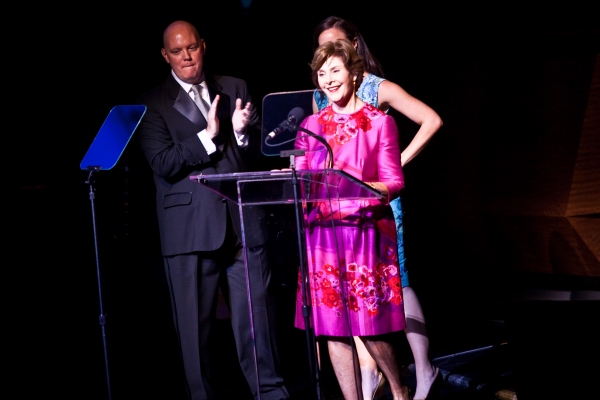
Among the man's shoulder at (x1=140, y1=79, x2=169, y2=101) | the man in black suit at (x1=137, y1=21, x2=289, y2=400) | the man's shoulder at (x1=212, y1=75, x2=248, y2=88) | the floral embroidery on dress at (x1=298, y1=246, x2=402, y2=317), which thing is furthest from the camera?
the man's shoulder at (x1=212, y1=75, x2=248, y2=88)

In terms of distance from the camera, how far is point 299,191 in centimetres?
254

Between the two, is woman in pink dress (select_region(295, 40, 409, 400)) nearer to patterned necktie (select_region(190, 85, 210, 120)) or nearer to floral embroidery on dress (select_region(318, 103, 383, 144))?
floral embroidery on dress (select_region(318, 103, 383, 144))

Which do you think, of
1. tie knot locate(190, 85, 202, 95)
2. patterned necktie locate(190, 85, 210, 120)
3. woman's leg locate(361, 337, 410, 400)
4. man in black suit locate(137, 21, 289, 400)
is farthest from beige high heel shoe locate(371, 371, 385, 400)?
tie knot locate(190, 85, 202, 95)

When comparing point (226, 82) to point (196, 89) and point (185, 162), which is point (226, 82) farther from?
point (185, 162)

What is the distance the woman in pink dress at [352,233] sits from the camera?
107 inches

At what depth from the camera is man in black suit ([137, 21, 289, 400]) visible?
3252mm

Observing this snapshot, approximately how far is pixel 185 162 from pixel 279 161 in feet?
7.45

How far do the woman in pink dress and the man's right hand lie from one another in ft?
1.77

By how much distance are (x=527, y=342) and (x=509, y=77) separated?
15.9 feet

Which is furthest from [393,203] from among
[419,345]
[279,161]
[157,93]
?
[279,161]

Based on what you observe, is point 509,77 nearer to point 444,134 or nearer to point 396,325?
point 444,134

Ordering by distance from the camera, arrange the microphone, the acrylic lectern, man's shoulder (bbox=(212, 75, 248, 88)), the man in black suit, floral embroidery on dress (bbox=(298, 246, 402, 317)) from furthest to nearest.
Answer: man's shoulder (bbox=(212, 75, 248, 88)) < the man in black suit < floral embroidery on dress (bbox=(298, 246, 402, 317)) < the microphone < the acrylic lectern

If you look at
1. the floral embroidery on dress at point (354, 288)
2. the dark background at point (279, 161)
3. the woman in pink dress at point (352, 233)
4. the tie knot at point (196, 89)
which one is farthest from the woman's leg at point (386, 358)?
the tie knot at point (196, 89)

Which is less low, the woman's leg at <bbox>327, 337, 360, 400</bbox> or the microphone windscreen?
the microphone windscreen
